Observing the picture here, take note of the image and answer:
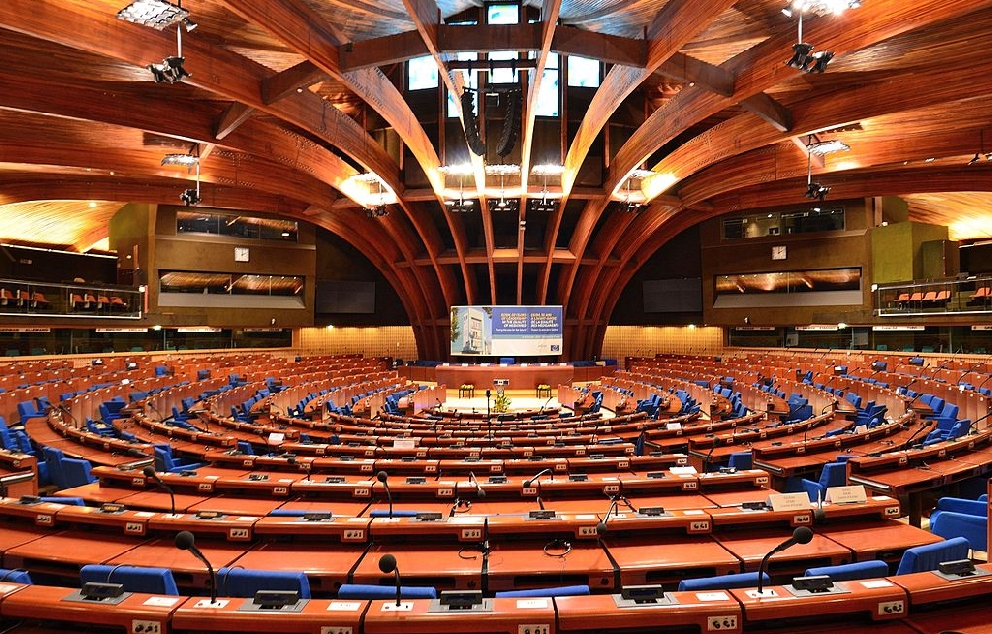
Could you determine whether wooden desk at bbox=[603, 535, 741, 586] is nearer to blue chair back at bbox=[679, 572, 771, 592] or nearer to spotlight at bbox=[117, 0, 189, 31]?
blue chair back at bbox=[679, 572, 771, 592]

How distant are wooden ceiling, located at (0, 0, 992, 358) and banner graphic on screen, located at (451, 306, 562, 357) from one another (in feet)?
7.87

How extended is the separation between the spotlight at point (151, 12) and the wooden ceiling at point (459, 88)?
1271mm

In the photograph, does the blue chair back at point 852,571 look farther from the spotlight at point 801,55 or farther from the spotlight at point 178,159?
the spotlight at point 178,159

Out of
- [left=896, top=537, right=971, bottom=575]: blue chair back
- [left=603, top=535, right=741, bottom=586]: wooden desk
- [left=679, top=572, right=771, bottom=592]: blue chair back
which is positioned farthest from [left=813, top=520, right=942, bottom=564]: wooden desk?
[left=679, top=572, right=771, bottom=592]: blue chair back

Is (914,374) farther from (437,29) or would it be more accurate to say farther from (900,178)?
(437,29)

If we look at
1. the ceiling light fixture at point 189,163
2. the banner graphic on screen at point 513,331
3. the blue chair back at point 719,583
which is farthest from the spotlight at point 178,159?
the blue chair back at point 719,583

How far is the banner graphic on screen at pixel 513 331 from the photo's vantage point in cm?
2594

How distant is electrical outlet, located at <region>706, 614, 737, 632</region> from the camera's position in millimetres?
3012

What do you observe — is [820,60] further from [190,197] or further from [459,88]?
[190,197]

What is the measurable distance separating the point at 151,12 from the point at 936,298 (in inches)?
1030

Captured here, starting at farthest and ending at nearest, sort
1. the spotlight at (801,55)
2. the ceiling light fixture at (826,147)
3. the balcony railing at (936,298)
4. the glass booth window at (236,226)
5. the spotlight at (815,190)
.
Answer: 1. the glass booth window at (236,226)
2. the balcony railing at (936,298)
3. the spotlight at (815,190)
4. the ceiling light fixture at (826,147)
5. the spotlight at (801,55)

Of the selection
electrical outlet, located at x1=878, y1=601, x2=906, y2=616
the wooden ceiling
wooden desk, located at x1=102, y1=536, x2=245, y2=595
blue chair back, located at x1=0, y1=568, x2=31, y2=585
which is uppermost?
the wooden ceiling

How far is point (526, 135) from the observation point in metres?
14.3

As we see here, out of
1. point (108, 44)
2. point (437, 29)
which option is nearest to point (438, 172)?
point (437, 29)
